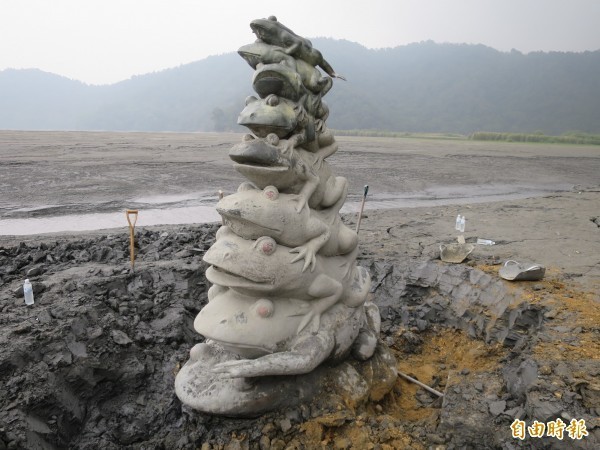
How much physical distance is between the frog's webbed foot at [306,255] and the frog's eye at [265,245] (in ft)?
0.62

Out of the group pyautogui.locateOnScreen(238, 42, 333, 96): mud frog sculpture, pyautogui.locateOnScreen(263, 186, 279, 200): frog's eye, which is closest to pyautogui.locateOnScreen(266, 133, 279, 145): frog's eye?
pyautogui.locateOnScreen(263, 186, 279, 200): frog's eye

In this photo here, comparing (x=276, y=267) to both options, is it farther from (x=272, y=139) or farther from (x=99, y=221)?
(x=99, y=221)

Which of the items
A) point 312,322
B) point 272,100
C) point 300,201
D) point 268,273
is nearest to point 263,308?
point 268,273

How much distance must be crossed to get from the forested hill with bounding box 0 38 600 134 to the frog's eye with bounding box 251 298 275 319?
51372 mm

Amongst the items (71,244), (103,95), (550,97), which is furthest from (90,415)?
(103,95)

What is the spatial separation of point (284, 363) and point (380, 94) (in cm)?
6979

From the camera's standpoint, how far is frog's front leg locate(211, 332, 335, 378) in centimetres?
339

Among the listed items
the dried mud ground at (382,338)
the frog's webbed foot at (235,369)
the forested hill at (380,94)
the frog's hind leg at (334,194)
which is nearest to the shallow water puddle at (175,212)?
the dried mud ground at (382,338)

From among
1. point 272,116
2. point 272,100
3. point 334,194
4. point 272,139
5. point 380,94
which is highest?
point 380,94

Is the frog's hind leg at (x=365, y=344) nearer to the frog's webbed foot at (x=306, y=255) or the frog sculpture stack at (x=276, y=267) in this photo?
the frog sculpture stack at (x=276, y=267)

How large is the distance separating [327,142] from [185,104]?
8210 cm

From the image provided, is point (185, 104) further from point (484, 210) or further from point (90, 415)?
point (90, 415)

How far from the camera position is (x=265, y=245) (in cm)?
366

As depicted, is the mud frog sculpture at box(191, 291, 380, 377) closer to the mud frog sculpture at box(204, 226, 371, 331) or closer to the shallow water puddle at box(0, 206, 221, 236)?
the mud frog sculpture at box(204, 226, 371, 331)
